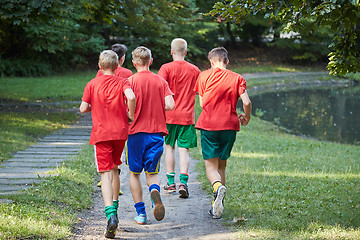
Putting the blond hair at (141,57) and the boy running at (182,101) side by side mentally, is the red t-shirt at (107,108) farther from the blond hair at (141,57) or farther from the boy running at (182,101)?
the boy running at (182,101)

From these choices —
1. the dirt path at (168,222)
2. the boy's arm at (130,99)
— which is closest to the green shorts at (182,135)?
the dirt path at (168,222)

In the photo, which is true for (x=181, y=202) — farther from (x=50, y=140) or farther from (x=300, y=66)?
(x=300, y=66)

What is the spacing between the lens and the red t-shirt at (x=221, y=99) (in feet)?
18.6

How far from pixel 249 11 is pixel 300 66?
37.4 meters

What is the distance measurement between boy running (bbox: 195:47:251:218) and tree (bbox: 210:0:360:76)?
0.59 m

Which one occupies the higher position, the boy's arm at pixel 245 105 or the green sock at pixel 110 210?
the boy's arm at pixel 245 105

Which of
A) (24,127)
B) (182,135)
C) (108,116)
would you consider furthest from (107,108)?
(24,127)

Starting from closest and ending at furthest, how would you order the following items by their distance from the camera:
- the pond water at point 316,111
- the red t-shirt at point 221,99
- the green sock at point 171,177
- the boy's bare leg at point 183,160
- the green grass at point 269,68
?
the red t-shirt at point 221,99 < the boy's bare leg at point 183,160 < the green sock at point 171,177 < the pond water at point 316,111 < the green grass at point 269,68

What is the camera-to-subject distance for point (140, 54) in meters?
5.54

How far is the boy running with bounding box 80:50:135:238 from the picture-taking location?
5.04m

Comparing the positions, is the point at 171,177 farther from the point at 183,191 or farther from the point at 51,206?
A: the point at 51,206

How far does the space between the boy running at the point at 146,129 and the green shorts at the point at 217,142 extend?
59cm

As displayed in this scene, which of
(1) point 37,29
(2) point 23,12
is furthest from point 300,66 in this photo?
(2) point 23,12

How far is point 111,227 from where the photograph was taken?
4883 millimetres
